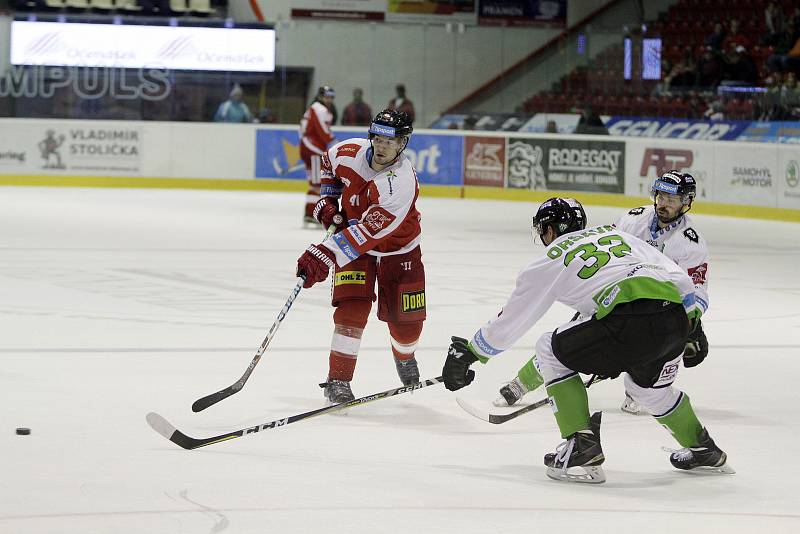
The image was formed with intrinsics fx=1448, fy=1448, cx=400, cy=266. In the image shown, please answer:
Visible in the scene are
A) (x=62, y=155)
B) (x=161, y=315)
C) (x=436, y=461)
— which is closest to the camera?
(x=436, y=461)

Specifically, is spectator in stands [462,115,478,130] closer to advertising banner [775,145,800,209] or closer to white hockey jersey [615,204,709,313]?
advertising banner [775,145,800,209]

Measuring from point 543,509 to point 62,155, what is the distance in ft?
50.0

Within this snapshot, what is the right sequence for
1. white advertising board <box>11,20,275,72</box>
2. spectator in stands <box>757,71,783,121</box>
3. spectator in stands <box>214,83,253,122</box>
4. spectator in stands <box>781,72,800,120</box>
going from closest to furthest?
spectator in stands <box>781,72,800,120</box> < spectator in stands <box>757,71,783,121</box> < spectator in stands <box>214,83,253,122</box> < white advertising board <box>11,20,275,72</box>

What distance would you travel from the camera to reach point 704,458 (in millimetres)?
4375

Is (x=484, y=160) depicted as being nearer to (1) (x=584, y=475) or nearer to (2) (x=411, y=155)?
(2) (x=411, y=155)

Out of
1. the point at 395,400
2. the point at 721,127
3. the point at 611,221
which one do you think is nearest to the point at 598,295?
the point at 395,400

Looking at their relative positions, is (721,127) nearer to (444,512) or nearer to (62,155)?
(62,155)

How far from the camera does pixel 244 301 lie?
8492 mm

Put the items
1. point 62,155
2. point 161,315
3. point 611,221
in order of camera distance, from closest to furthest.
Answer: point 161,315 < point 611,221 < point 62,155

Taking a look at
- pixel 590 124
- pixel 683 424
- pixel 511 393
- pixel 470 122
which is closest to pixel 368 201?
pixel 511 393

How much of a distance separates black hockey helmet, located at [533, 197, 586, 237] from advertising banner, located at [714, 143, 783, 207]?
36.4ft

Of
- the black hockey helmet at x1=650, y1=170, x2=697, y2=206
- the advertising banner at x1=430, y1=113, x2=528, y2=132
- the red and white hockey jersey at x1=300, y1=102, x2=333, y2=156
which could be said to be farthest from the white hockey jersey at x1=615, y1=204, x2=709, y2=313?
the advertising banner at x1=430, y1=113, x2=528, y2=132

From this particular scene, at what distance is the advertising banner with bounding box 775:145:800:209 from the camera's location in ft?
48.1

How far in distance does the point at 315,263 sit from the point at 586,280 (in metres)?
1.39
